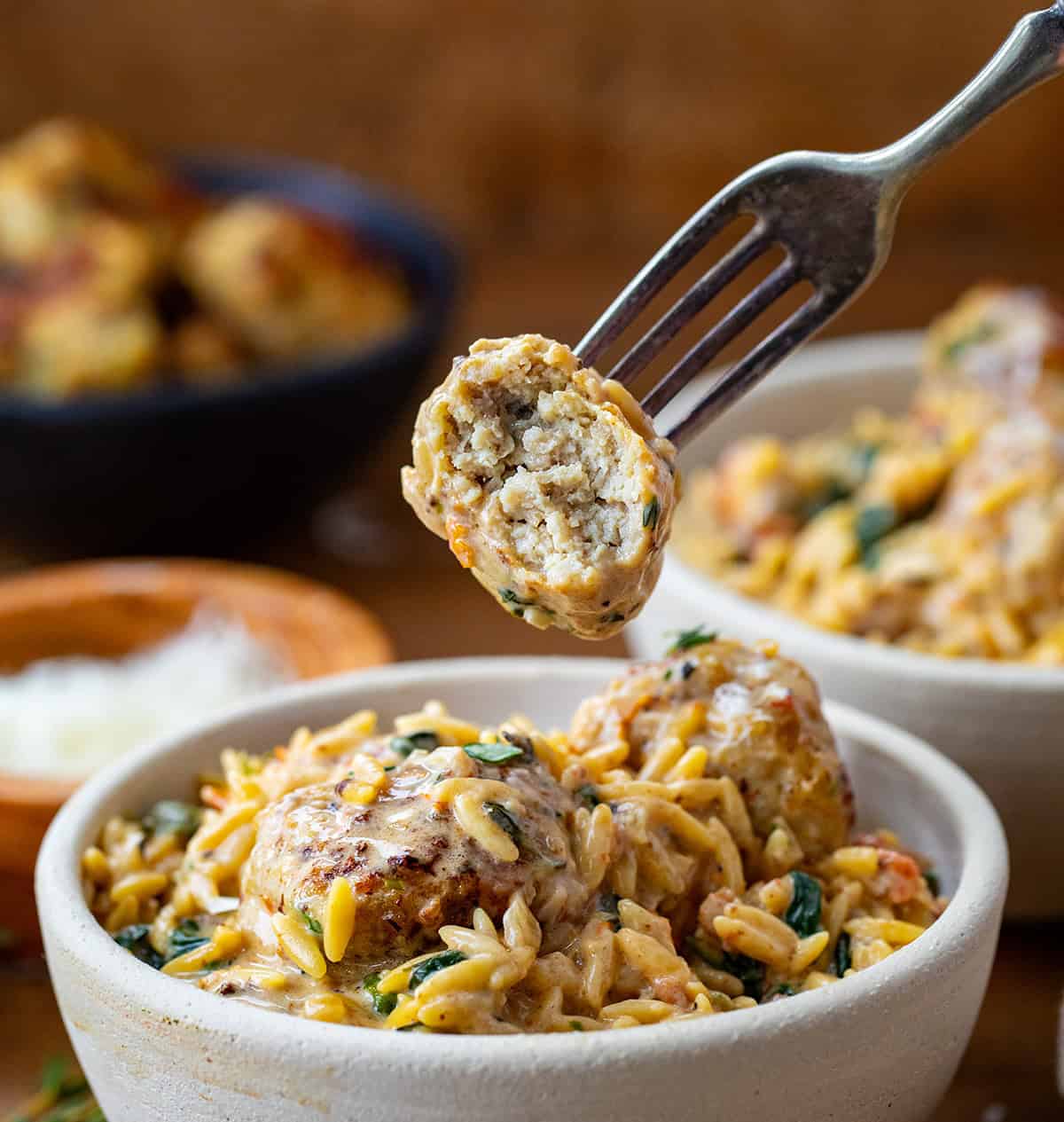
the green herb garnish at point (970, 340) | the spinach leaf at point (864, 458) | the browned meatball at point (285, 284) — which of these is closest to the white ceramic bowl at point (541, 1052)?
the spinach leaf at point (864, 458)

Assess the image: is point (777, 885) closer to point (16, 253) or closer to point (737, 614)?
point (737, 614)

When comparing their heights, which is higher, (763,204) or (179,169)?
(763,204)

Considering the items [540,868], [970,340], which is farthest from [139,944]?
[970,340]

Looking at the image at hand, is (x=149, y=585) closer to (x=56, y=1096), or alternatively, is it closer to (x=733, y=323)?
(x=56, y=1096)

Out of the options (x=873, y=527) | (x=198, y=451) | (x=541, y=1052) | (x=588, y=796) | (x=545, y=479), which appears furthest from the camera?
(x=198, y=451)

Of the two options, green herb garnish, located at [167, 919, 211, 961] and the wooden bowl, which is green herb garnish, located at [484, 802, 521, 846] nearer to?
green herb garnish, located at [167, 919, 211, 961]

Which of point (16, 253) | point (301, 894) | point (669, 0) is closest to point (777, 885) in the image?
point (301, 894)

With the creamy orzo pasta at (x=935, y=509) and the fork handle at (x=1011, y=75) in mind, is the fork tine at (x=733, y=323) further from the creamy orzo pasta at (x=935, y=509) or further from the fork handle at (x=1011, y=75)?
the creamy orzo pasta at (x=935, y=509)
